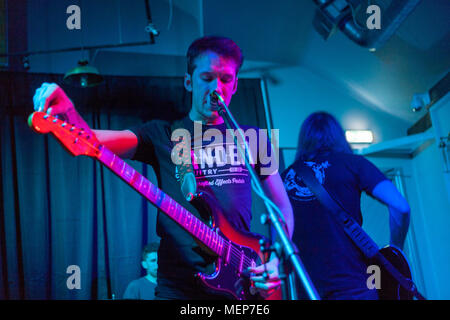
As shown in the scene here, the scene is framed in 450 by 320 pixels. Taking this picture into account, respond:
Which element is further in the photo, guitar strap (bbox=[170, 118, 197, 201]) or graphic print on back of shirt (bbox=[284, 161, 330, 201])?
graphic print on back of shirt (bbox=[284, 161, 330, 201])

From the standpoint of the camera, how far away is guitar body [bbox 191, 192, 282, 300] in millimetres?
1396

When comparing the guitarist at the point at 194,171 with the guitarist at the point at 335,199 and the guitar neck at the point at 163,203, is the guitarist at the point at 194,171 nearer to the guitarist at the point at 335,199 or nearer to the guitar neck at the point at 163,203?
the guitar neck at the point at 163,203

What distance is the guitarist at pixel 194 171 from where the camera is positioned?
1.35m

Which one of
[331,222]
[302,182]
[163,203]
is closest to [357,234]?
[331,222]

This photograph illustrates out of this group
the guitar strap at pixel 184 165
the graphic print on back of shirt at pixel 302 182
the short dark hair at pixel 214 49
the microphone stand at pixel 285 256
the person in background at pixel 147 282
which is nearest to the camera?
the microphone stand at pixel 285 256

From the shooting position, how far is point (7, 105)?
4.30 m

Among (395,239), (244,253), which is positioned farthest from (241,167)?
(395,239)

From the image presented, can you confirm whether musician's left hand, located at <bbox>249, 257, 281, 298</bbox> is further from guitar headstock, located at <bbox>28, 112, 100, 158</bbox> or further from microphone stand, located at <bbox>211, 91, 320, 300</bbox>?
guitar headstock, located at <bbox>28, 112, 100, 158</bbox>

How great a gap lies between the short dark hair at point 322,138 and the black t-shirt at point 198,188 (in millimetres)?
747

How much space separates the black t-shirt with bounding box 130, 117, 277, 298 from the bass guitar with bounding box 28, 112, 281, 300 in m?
0.05

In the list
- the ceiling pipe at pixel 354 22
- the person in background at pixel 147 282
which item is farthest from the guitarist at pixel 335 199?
the person in background at pixel 147 282

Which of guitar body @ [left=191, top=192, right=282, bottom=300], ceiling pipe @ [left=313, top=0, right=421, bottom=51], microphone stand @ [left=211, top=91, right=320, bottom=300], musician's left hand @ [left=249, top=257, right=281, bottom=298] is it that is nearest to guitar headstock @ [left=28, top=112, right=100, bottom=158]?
guitar body @ [left=191, top=192, right=282, bottom=300]
